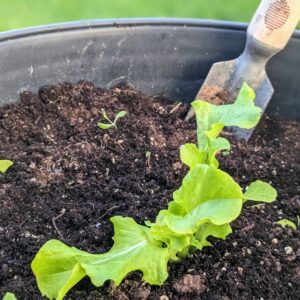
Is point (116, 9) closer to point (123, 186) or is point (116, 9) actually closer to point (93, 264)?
point (123, 186)

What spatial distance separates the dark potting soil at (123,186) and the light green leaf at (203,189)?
0.44 ft

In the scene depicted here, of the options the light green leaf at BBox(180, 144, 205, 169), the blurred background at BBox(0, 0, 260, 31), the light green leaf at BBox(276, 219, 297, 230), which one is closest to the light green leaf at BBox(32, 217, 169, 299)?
the light green leaf at BBox(180, 144, 205, 169)

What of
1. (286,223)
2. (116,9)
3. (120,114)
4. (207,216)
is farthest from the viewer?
(116,9)

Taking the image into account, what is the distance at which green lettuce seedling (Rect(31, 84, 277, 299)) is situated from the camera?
0.79 meters

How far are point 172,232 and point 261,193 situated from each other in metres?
0.17

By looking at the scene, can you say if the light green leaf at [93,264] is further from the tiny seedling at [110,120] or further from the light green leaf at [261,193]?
the tiny seedling at [110,120]

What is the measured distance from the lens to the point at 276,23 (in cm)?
129

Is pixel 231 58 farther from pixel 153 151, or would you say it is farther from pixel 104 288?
pixel 104 288

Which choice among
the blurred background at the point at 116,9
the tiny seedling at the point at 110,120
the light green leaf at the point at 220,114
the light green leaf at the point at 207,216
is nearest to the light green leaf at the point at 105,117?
the tiny seedling at the point at 110,120

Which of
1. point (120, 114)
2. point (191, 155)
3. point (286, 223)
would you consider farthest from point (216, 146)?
point (120, 114)

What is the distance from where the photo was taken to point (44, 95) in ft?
4.38

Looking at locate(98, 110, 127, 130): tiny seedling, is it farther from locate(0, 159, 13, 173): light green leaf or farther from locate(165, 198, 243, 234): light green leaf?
locate(165, 198, 243, 234): light green leaf

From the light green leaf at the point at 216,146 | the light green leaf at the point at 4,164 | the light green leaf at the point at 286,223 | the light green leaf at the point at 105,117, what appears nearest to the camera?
the light green leaf at the point at 216,146

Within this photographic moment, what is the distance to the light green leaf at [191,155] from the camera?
0.90 meters
